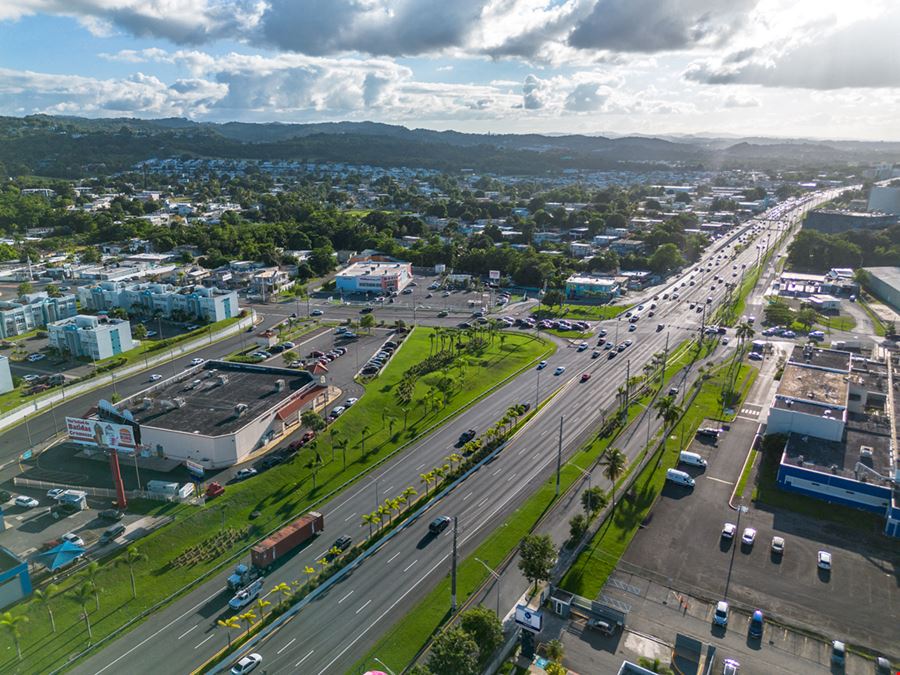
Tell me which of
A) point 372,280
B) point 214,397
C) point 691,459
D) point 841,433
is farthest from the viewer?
point 372,280

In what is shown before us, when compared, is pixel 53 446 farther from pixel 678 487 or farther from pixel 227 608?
pixel 678 487

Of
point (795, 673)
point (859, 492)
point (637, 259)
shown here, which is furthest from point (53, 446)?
point (637, 259)

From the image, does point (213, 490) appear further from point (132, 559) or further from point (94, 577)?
point (94, 577)

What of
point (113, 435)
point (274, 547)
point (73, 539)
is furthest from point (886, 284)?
point (73, 539)

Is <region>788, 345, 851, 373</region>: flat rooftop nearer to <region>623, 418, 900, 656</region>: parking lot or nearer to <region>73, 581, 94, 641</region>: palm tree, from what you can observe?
<region>623, 418, 900, 656</region>: parking lot

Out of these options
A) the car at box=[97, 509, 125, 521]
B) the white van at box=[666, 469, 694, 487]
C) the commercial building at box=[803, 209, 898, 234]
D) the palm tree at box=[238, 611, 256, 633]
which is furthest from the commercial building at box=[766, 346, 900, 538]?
the commercial building at box=[803, 209, 898, 234]
